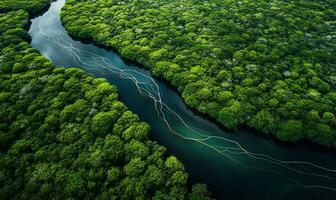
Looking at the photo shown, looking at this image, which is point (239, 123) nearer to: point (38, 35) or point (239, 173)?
point (239, 173)

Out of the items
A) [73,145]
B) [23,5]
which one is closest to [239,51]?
[73,145]

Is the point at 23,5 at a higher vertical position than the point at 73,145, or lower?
higher

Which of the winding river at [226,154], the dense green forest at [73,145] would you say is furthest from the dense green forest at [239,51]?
the dense green forest at [73,145]

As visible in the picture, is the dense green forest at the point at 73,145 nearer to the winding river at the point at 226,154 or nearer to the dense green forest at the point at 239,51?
the winding river at the point at 226,154

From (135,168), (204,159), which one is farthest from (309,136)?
(135,168)

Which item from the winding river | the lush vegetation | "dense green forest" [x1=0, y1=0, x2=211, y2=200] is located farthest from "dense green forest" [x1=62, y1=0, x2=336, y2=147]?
"dense green forest" [x1=0, y1=0, x2=211, y2=200]

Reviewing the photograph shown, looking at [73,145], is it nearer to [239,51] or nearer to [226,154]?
[226,154]
